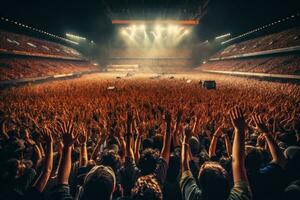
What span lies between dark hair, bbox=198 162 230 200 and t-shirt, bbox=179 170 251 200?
7 centimetres

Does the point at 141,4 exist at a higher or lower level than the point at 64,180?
higher

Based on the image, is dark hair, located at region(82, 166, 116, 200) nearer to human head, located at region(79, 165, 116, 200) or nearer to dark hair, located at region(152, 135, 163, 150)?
human head, located at region(79, 165, 116, 200)

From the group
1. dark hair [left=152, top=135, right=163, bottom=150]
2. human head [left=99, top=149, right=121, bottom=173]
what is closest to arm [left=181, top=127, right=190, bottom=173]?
human head [left=99, top=149, right=121, bottom=173]

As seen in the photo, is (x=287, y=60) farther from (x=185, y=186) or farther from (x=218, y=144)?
(x=185, y=186)

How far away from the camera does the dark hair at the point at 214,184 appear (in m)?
2.00

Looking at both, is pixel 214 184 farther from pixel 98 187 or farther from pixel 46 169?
pixel 46 169

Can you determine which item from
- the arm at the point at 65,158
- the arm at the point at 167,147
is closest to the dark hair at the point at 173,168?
the arm at the point at 167,147

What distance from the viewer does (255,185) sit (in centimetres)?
248

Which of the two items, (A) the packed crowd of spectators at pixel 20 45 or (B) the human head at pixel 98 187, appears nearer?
(B) the human head at pixel 98 187

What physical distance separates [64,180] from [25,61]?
27.5 m

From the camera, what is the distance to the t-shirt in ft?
6.52

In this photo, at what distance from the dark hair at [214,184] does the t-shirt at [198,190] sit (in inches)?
2.8

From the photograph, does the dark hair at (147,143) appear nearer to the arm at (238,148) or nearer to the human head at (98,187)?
the arm at (238,148)

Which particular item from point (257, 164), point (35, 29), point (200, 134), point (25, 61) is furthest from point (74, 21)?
point (257, 164)
